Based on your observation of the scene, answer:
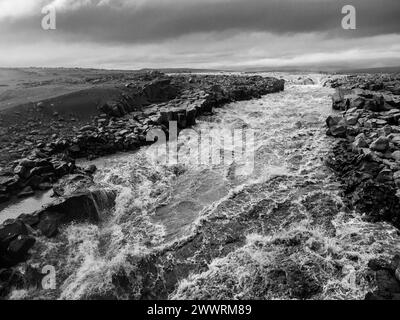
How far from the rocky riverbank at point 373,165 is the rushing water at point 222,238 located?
23.3 inches

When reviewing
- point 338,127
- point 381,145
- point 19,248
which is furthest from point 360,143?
point 19,248

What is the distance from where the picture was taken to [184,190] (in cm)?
1797

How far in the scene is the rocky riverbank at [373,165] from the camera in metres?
10.7

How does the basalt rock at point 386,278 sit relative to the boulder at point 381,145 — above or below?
below

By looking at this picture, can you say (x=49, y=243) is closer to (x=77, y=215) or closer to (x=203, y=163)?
(x=77, y=215)

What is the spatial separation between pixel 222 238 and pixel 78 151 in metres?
14.7

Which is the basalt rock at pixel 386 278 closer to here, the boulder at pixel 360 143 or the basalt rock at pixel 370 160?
the basalt rock at pixel 370 160

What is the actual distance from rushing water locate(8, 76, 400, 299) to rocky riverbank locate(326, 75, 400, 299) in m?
0.59

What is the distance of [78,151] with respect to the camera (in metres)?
23.7

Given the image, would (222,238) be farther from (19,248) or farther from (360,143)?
(360,143)

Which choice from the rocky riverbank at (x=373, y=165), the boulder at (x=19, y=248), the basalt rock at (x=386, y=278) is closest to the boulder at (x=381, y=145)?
the rocky riverbank at (x=373, y=165)

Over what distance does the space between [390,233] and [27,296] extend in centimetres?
1345

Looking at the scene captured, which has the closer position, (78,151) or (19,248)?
(19,248)
